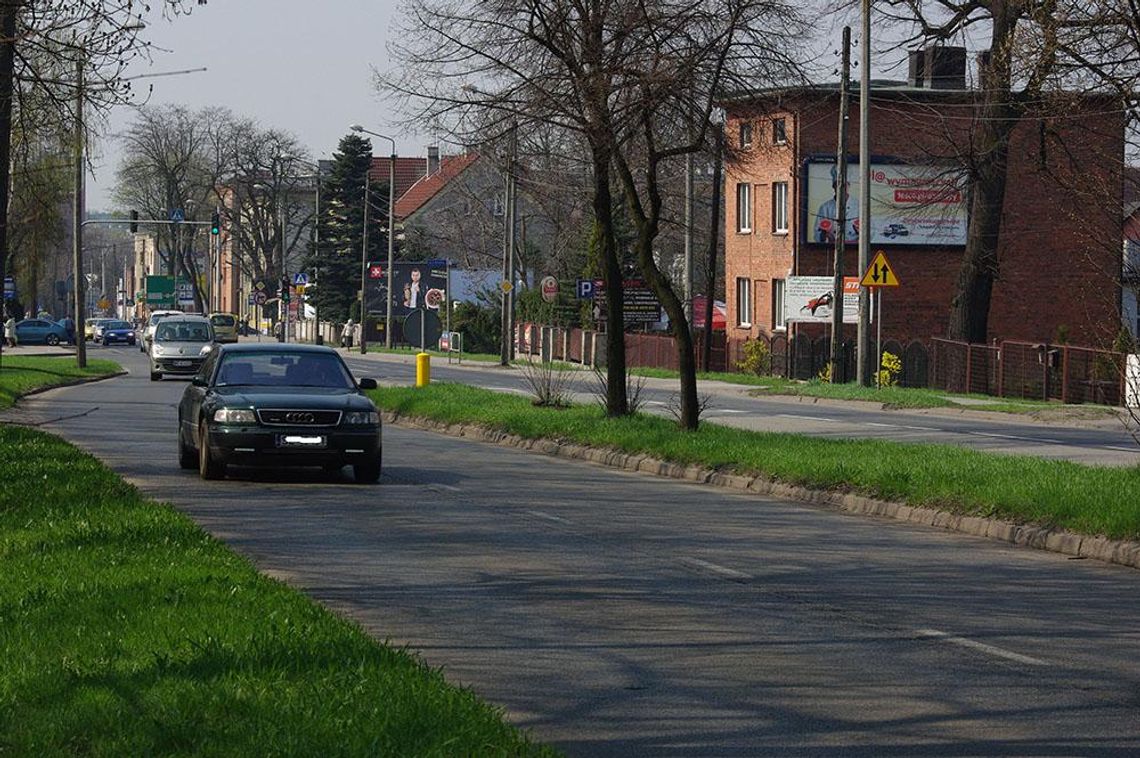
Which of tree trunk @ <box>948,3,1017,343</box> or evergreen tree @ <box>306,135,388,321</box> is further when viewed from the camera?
evergreen tree @ <box>306,135,388,321</box>

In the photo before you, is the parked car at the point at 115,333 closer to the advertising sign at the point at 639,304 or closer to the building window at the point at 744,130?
the advertising sign at the point at 639,304

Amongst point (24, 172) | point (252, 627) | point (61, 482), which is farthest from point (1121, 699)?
point (24, 172)

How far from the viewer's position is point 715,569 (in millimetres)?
13672

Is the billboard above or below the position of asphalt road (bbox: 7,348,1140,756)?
above

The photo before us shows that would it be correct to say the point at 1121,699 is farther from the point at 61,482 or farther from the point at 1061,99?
the point at 61,482

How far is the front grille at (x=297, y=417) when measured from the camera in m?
20.2

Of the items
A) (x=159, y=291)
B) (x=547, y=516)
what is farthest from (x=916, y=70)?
(x=159, y=291)

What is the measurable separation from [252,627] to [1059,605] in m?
5.33

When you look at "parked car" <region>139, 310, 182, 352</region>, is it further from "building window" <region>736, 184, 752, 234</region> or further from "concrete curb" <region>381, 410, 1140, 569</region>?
"concrete curb" <region>381, 410, 1140, 569</region>

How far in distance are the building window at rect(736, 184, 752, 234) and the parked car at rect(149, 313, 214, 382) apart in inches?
810

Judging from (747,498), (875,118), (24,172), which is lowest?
(747,498)

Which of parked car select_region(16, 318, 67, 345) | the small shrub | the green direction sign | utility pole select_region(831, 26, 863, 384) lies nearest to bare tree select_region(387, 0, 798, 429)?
utility pole select_region(831, 26, 863, 384)

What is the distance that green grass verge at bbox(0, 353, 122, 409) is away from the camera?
139 feet

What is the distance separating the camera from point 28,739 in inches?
274
